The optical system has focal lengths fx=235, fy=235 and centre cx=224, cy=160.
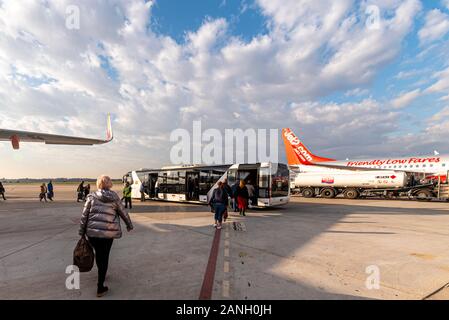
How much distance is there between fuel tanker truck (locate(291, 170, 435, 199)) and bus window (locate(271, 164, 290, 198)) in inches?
428

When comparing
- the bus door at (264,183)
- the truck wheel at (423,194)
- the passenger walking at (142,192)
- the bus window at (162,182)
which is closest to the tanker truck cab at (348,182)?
the truck wheel at (423,194)

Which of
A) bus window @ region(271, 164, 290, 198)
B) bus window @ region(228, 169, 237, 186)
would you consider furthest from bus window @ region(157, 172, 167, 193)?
bus window @ region(271, 164, 290, 198)

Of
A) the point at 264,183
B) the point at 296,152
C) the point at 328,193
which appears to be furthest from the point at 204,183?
the point at 296,152

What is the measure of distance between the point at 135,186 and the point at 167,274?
1688 centimetres

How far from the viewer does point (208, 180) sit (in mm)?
15086

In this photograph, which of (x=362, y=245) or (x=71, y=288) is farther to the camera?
(x=362, y=245)

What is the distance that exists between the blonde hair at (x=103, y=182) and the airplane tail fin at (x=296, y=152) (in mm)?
26705

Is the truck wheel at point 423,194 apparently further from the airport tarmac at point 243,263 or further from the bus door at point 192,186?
the bus door at point 192,186

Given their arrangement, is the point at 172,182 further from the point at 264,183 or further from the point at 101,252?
the point at 101,252

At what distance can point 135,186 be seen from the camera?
19.8m

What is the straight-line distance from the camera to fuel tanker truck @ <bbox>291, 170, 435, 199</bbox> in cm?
2025

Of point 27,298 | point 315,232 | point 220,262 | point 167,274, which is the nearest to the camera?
point 27,298
